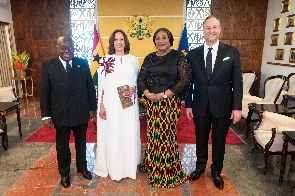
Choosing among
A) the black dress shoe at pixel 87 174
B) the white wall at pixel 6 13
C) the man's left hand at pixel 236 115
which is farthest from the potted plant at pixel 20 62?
the man's left hand at pixel 236 115

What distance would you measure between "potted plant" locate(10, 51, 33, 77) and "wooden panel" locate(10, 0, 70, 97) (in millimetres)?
547

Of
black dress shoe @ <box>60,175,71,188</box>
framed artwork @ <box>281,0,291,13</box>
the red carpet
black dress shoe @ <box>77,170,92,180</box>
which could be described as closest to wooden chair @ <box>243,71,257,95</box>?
the red carpet

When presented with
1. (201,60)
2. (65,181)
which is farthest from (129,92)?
(65,181)

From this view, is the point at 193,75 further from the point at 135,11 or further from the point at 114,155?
the point at 135,11

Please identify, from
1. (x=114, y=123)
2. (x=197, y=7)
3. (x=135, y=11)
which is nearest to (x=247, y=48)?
(x=197, y=7)

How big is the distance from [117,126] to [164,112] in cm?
55

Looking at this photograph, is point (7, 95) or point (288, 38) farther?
point (288, 38)

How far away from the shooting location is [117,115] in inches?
101

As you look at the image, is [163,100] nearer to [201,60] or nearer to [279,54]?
[201,60]

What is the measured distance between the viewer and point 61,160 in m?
2.55

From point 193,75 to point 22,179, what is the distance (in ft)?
7.47

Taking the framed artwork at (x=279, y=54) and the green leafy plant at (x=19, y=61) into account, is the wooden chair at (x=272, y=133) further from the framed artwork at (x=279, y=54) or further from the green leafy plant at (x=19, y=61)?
the green leafy plant at (x=19, y=61)

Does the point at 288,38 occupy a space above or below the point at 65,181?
above

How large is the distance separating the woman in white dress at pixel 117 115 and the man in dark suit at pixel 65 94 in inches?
6.5
